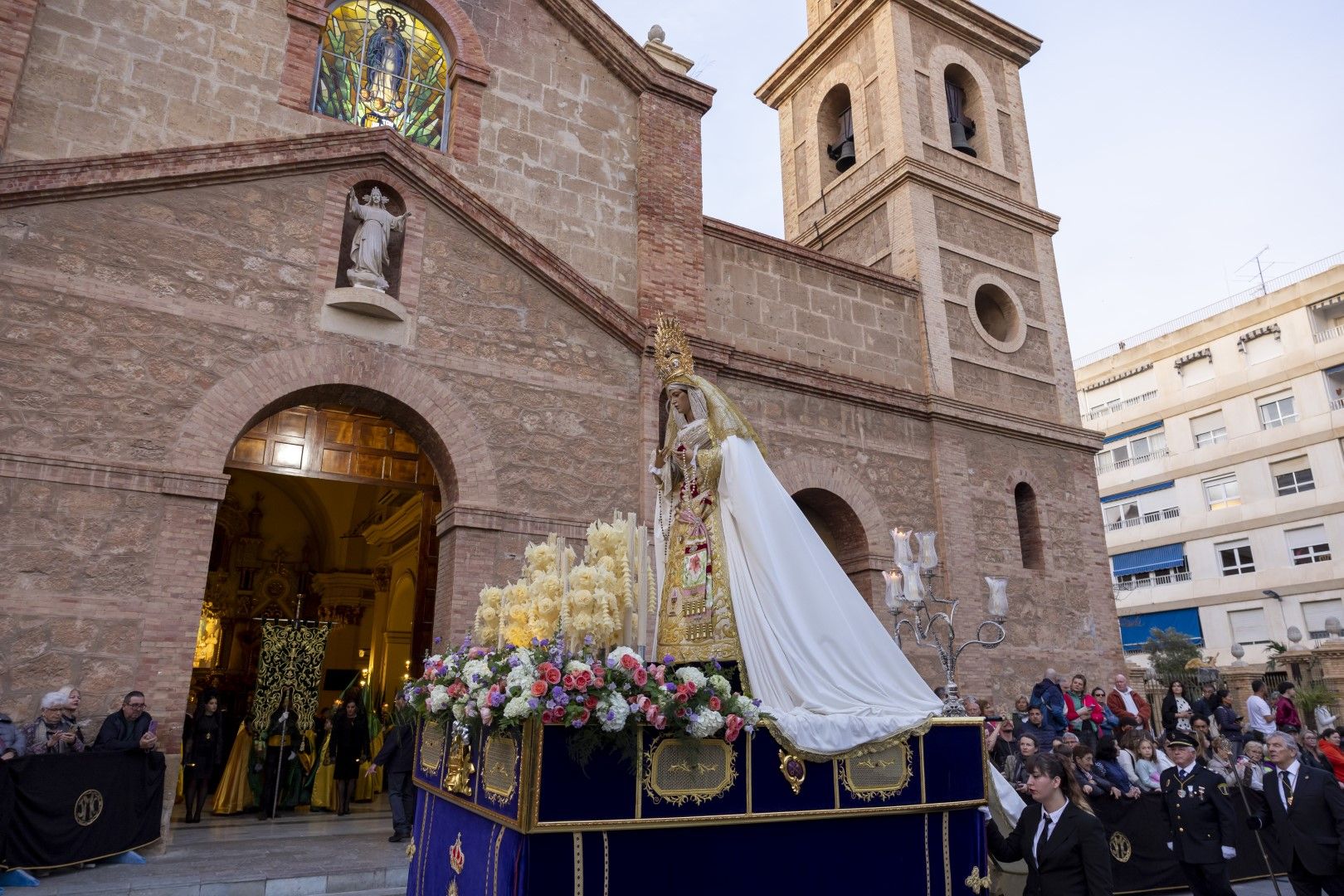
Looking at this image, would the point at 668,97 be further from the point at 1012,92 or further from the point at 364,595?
the point at 364,595

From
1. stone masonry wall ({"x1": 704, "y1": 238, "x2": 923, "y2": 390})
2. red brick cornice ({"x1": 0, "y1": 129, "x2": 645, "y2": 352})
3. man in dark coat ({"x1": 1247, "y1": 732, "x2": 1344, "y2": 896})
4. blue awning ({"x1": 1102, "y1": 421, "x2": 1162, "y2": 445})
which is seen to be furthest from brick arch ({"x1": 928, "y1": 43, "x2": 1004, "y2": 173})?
blue awning ({"x1": 1102, "y1": 421, "x2": 1162, "y2": 445})

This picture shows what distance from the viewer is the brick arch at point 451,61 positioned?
10633mm

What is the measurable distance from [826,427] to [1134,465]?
26891 millimetres

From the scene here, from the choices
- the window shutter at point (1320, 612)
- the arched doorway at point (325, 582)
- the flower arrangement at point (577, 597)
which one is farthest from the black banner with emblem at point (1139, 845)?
the window shutter at point (1320, 612)

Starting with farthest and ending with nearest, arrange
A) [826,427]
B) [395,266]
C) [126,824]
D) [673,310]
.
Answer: [826,427]
[673,310]
[395,266]
[126,824]

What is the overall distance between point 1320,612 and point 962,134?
2076 cm

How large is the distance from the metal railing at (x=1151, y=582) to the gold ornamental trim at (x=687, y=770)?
A: 30.7 meters

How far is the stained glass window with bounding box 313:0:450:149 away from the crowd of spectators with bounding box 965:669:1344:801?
30.9 feet

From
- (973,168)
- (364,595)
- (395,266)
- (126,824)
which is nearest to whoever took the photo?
(126,824)

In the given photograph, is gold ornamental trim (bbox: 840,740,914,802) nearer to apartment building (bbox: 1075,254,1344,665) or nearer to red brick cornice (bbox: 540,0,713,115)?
red brick cornice (bbox: 540,0,713,115)

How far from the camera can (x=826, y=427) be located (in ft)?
42.5

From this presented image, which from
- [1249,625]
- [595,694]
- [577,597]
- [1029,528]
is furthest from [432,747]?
[1249,625]

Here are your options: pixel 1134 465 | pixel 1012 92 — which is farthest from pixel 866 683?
pixel 1134 465

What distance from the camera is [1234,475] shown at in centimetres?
3108
